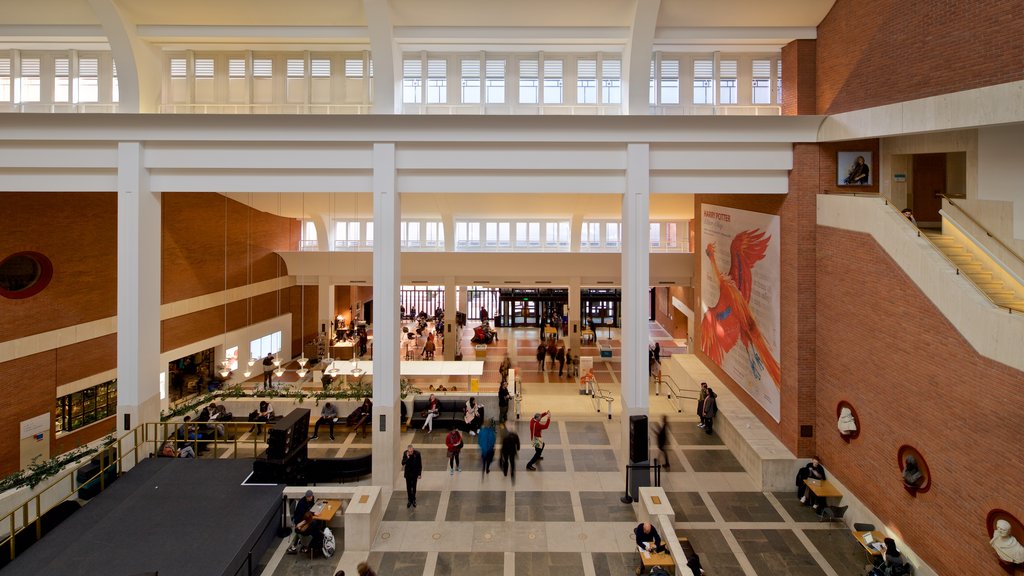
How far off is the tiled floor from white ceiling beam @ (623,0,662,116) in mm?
7463

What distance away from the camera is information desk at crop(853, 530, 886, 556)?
26.8ft

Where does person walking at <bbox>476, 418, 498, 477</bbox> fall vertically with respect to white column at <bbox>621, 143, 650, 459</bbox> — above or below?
below

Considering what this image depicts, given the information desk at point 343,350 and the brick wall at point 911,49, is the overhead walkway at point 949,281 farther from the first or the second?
the information desk at point 343,350

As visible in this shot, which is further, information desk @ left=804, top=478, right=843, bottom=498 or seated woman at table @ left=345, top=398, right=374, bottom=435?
seated woman at table @ left=345, top=398, right=374, bottom=435

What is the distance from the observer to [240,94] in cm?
1262

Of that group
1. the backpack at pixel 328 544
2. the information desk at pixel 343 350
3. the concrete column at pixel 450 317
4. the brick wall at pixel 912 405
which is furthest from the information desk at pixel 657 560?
the information desk at pixel 343 350

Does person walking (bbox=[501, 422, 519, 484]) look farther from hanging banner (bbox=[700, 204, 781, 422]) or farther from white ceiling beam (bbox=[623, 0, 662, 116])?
white ceiling beam (bbox=[623, 0, 662, 116])

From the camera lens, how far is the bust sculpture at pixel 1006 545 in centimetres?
618

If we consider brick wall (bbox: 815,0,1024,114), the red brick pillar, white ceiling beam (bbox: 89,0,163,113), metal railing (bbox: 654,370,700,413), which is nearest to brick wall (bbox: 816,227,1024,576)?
brick wall (bbox: 815,0,1024,114)

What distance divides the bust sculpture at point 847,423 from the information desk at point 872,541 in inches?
64.6

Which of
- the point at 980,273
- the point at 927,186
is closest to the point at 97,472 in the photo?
the point at 980,273

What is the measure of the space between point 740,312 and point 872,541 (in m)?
6.69

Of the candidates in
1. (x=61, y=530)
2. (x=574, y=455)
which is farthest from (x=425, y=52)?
(x=61, y=530)

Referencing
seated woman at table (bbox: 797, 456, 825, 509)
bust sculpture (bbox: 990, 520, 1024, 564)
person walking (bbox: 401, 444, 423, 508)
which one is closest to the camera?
bust sculpture (bbox: 990, 520, 1024, 564)
